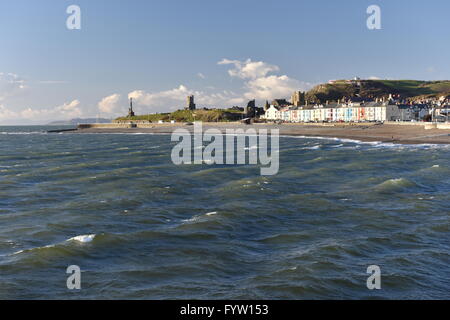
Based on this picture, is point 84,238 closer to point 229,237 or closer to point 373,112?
point 229,237

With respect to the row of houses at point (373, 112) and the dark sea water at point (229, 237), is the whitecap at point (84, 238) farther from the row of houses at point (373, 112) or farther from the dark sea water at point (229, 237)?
the row of houses at point (373, 112)

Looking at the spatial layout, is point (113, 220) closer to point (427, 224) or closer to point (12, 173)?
point (427, 224)

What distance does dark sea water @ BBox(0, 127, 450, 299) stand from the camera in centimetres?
1562

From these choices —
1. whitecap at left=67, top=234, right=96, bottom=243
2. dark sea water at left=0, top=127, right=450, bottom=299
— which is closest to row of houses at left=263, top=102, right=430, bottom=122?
dark sea water at left=0, top=127, right=450, bottom=299

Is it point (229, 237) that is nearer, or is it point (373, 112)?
point (229, 237)

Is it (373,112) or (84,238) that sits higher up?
(373,112)

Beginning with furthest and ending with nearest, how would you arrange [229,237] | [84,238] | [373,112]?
[373,112], [229,237], [84,238]

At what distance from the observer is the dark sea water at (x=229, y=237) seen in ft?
51.2

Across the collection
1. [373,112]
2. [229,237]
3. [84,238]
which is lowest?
[229,237]

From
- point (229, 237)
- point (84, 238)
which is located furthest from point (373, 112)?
point (84, 238)

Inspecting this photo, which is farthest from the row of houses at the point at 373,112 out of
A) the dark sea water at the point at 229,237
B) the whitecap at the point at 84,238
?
the whitecap at the point at 84,238

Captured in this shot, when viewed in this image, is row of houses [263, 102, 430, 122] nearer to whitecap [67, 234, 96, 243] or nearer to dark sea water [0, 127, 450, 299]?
dark sea water [0, 127, 450, 299]

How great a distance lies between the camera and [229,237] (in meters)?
21.5

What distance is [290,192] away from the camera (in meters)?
33.0
